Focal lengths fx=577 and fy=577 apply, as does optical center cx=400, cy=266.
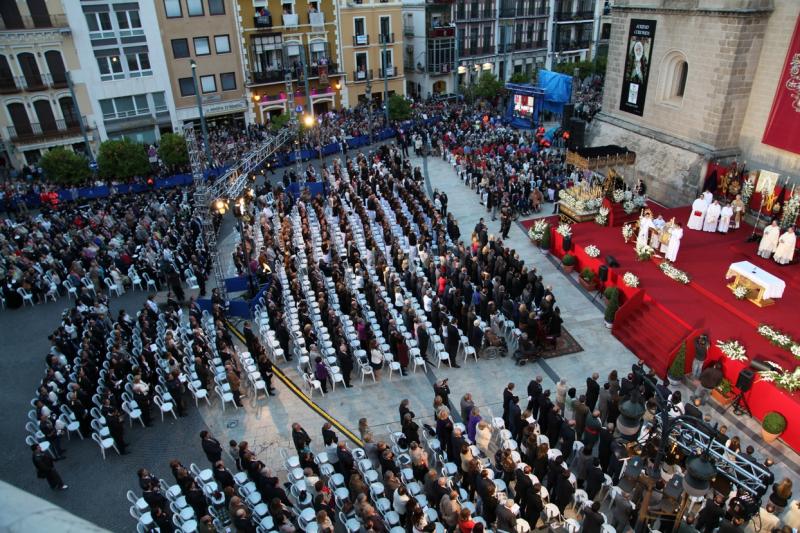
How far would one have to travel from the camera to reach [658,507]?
1001 cm


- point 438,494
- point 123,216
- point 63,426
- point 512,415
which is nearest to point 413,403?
point 512,415

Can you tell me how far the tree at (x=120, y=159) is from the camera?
29828mm

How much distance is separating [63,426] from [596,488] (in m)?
11.9

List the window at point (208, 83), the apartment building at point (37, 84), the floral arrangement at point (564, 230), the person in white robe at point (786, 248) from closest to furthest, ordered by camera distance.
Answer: the person in white robe at point (786, 248), the floral arrangement at point (564, 230), the apartment building at point (37, 84), the window at point (208, 83)

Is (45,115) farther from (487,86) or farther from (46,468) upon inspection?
(487,86)

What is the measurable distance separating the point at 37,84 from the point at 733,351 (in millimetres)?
37114

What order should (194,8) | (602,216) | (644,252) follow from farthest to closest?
(194,8), (602,216), (644,252)

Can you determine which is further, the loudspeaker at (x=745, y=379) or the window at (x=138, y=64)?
the window at (x=138, y=64)

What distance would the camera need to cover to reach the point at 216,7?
126ft

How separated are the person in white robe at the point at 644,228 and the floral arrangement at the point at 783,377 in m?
6.73

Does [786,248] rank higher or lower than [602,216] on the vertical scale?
higher

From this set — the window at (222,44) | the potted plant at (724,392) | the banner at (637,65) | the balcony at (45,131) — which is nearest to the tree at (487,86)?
the banner at (637,65)

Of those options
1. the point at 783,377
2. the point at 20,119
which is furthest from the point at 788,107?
the point at 20,119

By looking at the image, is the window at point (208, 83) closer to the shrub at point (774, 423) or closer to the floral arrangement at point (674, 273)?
the floral arrangement at point (674, 273)
